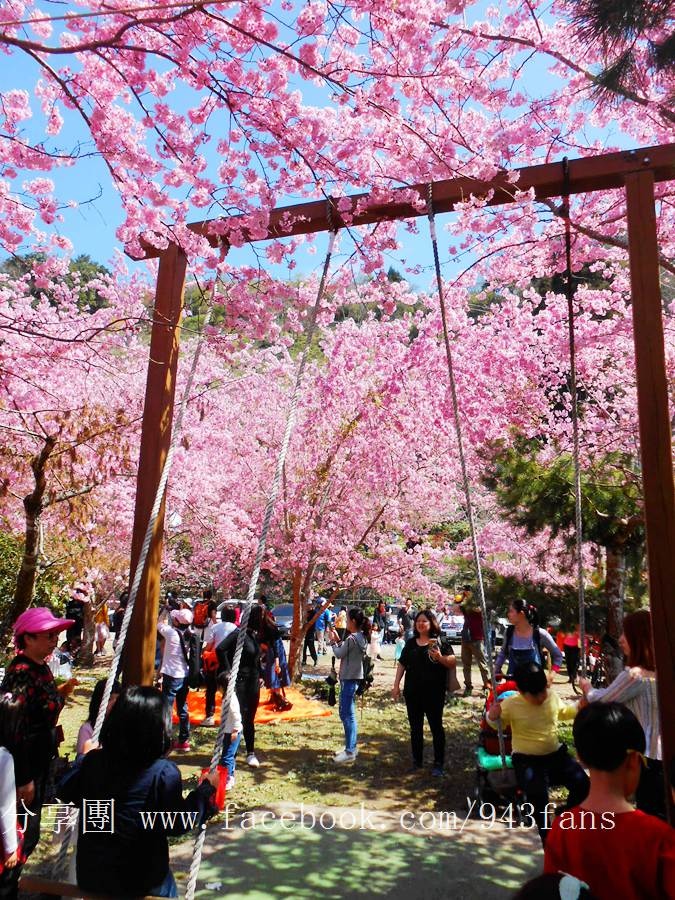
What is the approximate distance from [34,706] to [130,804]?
0.86 meters

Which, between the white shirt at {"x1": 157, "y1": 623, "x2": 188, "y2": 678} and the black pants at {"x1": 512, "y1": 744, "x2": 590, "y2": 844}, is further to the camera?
the white shirt at {"x1": 157, "y1": 623, "x2": 188, "y2": 678}

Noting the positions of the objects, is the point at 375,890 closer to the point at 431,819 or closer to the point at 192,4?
the point at 431,819

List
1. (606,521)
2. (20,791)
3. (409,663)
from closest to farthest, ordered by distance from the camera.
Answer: (20,791), (409,663), (606,521)

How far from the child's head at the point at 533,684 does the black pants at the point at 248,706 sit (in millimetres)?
2678

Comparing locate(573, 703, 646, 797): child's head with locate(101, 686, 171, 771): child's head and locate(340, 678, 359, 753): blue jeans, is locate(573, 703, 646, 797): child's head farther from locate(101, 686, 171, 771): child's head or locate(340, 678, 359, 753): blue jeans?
locate(340, 678, 359, 753): blue jeans

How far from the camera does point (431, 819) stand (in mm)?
4297

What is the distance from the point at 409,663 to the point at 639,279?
366 cm

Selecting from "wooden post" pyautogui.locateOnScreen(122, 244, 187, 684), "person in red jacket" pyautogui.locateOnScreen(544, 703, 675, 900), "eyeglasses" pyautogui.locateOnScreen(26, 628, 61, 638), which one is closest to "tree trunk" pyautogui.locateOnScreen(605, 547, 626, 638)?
"wooden post" pyautogui.locateOnScreen(122, 244, 187, 684)

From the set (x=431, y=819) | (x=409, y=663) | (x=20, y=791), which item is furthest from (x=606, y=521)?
(x=20, y=791)

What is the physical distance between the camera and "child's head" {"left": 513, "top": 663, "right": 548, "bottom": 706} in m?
3.48

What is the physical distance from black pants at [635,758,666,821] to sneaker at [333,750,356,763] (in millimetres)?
3412

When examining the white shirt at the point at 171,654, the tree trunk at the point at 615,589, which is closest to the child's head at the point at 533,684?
the white shirt at the point at 171,654

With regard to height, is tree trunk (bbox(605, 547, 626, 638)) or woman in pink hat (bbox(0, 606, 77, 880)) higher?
tree trunk (bbox(605, 547, 626, 638))

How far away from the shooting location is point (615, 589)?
841cm
